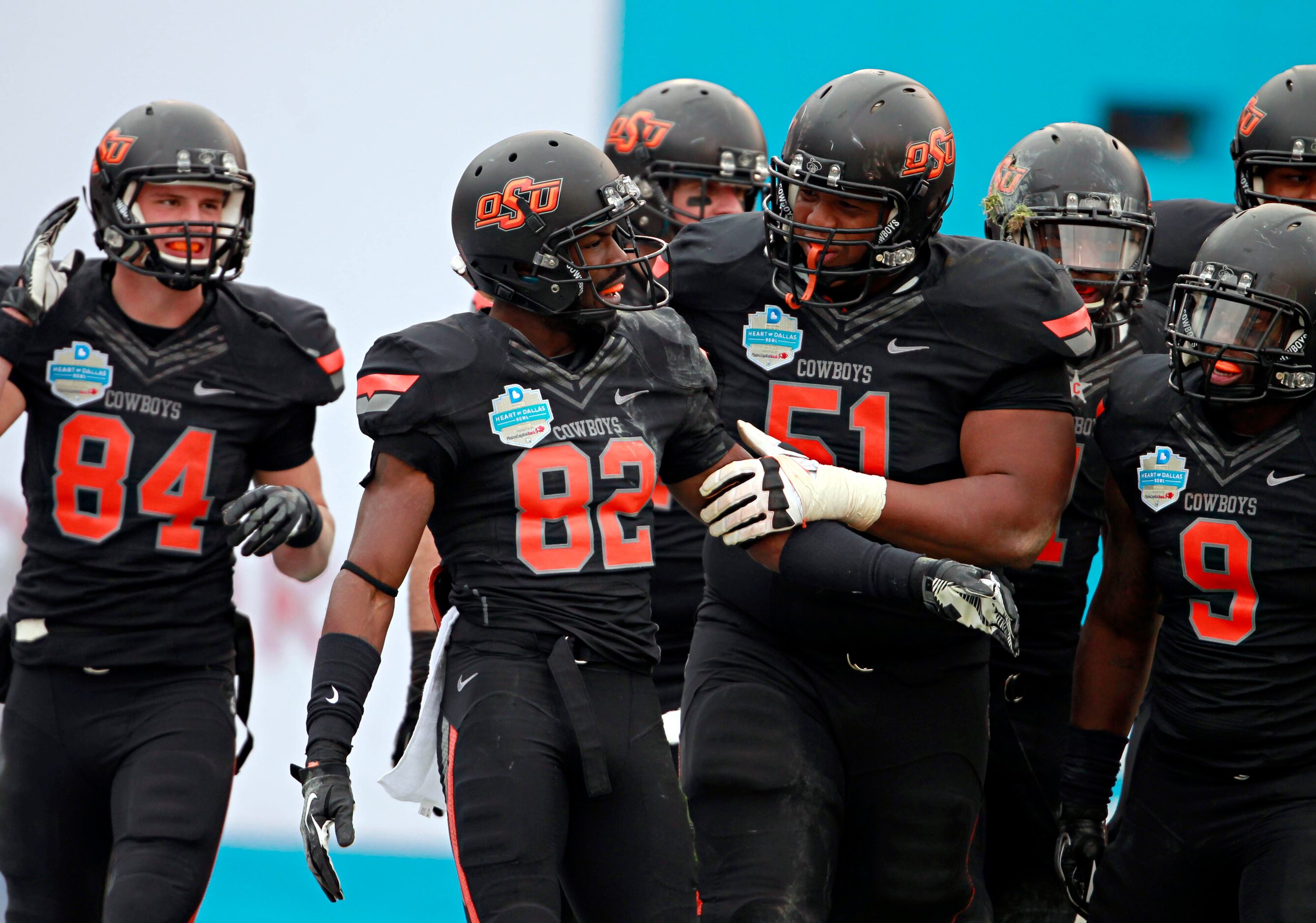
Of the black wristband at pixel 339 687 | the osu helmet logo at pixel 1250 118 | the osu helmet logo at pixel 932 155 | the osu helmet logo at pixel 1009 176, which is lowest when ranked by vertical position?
the black wristband at pixel 339 687

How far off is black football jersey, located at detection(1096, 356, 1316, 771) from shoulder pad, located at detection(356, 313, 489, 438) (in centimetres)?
126

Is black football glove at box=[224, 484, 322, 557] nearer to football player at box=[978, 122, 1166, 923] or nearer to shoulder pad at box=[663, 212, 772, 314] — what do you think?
shoulder pad at box=[663, 212, 772, 314]

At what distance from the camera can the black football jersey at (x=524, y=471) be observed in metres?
2.59

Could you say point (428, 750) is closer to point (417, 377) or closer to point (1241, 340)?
point (417, 377)

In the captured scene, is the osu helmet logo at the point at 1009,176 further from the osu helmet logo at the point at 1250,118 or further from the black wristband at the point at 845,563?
the black wristband at the point at 845,563

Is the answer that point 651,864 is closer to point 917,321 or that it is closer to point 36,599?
point 917,321

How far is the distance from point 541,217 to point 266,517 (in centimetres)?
75

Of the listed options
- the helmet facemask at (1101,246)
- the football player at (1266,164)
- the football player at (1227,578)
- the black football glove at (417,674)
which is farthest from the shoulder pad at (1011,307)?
the black football glove at (417,674)

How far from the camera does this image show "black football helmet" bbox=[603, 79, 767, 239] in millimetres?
4309

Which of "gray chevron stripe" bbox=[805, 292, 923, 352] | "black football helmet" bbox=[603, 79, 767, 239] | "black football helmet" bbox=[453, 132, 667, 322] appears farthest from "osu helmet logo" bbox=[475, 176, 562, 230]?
"black football helmet" bbox=[603, 79, 767, 239]

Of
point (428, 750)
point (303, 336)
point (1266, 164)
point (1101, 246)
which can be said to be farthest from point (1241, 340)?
point (303, 336)

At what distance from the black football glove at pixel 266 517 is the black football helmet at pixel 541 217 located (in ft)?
1.83

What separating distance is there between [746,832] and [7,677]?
5.44 feet

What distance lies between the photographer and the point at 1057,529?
11.4ft
